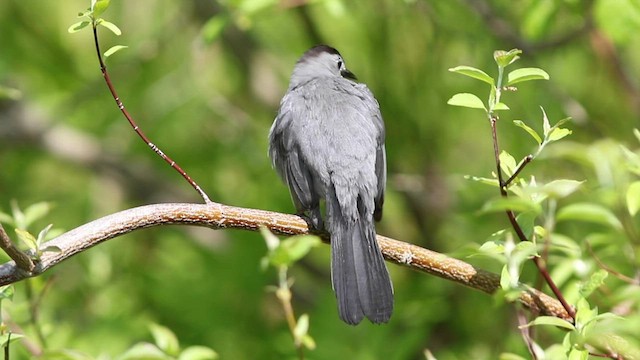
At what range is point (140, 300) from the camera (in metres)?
4.96

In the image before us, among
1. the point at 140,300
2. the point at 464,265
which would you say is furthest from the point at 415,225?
the point at 464,265

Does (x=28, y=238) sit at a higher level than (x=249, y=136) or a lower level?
higher

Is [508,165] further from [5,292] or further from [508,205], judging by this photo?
[5,292]

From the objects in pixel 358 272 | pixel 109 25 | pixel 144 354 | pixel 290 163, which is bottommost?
pixel 358 272

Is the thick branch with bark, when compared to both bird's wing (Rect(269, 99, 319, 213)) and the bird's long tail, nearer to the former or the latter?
the bird's long tail

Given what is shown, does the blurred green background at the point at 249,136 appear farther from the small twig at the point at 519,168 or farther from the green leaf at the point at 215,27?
the small twig at the point at 519,168

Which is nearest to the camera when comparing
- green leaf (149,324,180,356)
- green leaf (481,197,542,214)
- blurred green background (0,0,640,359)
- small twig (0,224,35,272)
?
green leaf (481,197,542,214)

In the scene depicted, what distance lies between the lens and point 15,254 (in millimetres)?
2215

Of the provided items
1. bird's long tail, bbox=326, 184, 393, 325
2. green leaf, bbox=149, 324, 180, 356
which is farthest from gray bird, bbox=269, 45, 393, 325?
green leaf, bbox=149, 324, 180, 356

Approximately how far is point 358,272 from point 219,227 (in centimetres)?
71

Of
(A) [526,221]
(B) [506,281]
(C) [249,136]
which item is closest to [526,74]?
(A) [526,221]

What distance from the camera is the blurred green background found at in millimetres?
4711

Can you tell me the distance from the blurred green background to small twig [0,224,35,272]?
6.35 ft

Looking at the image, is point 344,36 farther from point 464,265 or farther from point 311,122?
point 464,265
